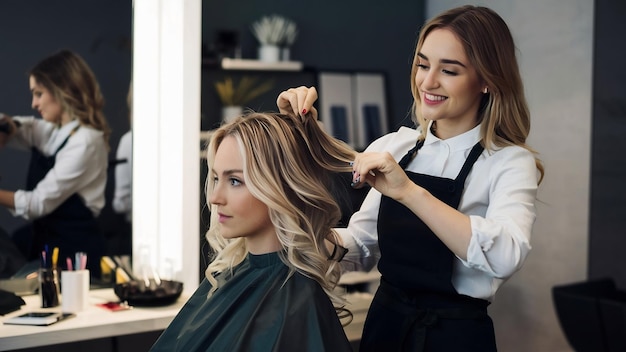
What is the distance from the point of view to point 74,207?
2.21 metres

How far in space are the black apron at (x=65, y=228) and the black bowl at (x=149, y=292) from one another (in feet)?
0.67

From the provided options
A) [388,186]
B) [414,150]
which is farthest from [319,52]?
[388,186]

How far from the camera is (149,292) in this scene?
2.05 m

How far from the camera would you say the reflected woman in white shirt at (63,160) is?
213cm

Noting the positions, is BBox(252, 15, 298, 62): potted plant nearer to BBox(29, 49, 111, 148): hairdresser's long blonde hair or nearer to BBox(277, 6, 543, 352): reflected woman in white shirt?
BBox(29, 49, 111, 148): hairdresser's long blonde hair

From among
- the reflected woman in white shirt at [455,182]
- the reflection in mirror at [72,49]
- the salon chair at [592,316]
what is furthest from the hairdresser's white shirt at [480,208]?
the salon chair at [592,316]

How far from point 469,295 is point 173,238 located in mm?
1078

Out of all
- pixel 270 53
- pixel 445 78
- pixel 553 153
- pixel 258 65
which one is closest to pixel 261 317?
pixel 445 78

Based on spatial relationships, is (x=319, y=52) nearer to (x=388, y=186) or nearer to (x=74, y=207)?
(x=74, y=207)

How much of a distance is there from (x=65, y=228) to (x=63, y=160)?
0.72 feet

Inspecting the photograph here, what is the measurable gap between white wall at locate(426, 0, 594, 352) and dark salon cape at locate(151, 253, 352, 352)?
2848mm

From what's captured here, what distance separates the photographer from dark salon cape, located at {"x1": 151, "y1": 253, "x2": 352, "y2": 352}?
138 cm

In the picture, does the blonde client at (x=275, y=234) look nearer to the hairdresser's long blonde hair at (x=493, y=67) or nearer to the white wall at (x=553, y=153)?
the hairdresser's long blonde hair at (x=493, y=67)

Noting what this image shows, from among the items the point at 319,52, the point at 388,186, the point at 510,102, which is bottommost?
the point at 388,186
